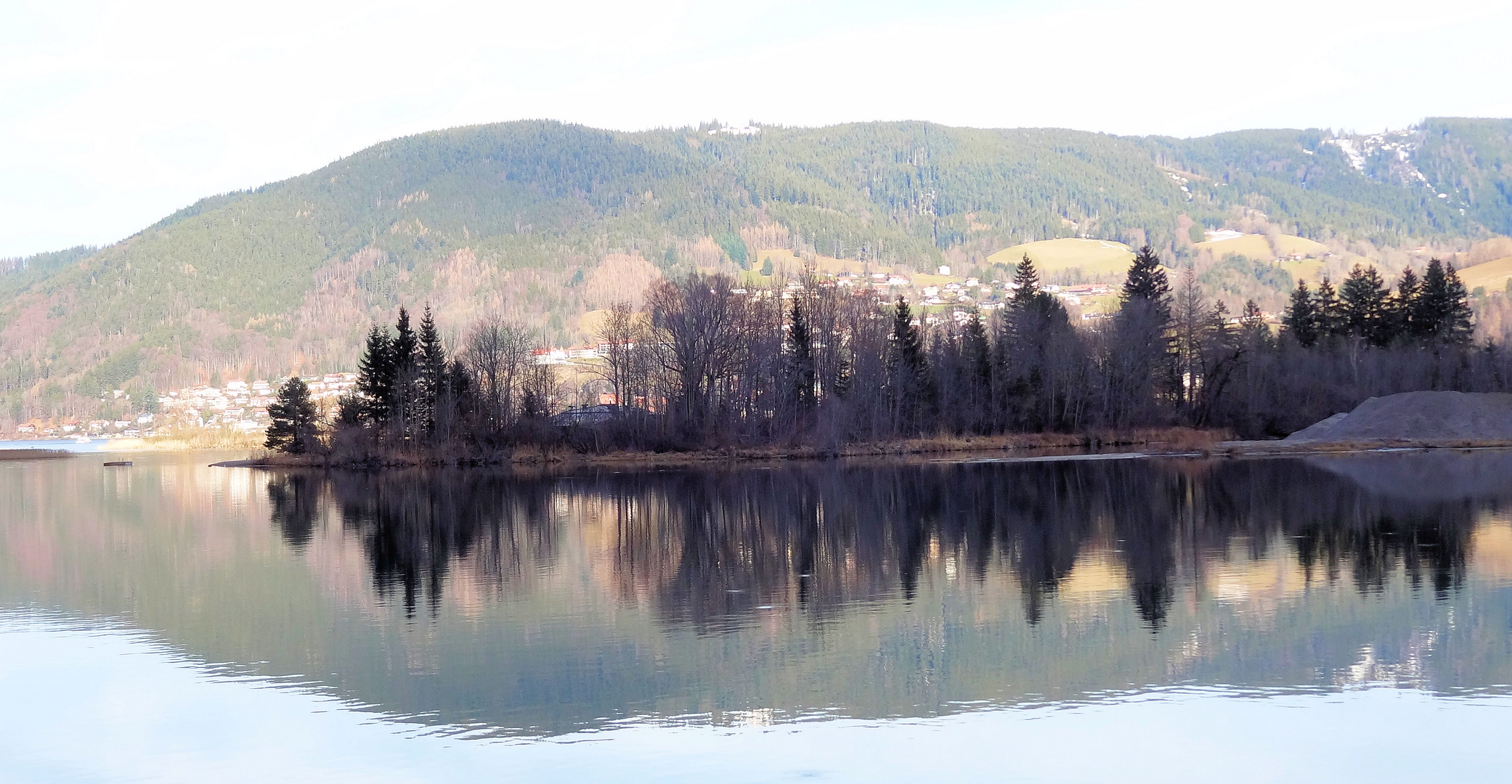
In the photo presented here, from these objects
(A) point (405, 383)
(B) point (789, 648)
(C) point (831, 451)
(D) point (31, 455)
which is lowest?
(B) point (789, 648)

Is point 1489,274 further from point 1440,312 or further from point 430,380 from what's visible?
point 430,380

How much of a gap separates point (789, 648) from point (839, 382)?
6101 centimetres

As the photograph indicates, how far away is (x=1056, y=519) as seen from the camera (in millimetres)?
27969

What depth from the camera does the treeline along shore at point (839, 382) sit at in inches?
2692

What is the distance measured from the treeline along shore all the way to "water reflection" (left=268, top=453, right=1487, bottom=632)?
19.5 meters

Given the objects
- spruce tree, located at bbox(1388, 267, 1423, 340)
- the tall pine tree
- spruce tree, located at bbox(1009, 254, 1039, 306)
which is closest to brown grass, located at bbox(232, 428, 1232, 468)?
the tall pine tree

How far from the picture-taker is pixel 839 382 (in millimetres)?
75188

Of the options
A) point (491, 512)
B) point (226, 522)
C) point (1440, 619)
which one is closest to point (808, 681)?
point (1440, 619)

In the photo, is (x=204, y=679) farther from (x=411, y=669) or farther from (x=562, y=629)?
(x=562, y=629)

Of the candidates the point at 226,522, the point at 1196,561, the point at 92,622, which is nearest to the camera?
the point at 92,622

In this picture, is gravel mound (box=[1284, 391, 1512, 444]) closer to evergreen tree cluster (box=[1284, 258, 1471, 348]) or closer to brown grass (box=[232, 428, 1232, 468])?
brown grass (box=[232, 428, 1232, 468])

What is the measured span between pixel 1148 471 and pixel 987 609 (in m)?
31.4

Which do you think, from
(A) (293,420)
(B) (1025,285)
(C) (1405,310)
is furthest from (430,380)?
(C) (1405,310)

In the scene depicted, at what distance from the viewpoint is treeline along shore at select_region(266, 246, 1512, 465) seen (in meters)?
68.4
